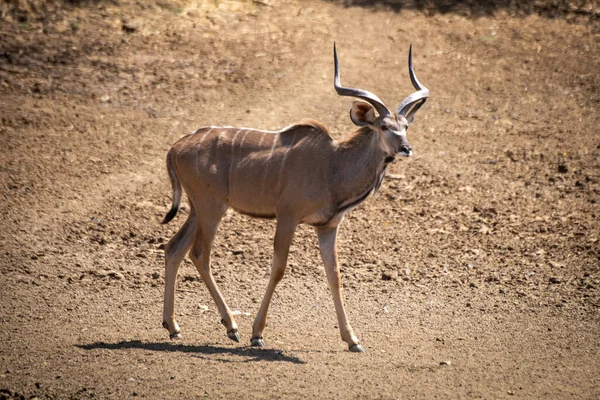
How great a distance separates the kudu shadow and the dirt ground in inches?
1.2

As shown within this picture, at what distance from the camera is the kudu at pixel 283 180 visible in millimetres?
6918

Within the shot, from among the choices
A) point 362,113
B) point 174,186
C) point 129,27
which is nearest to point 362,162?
point 362,113

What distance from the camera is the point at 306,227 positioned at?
32.0 ft

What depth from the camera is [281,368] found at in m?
6.39

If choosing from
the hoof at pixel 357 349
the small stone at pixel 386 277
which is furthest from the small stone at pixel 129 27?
the hoof at pixel 357 349

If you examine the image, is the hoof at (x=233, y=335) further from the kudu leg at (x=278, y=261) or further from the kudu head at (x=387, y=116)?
the kudu head at (x=387, y=116)

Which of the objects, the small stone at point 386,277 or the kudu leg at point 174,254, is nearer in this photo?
the kudu leg at point 174,254

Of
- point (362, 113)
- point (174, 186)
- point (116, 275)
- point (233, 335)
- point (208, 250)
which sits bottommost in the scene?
point (116, 275)

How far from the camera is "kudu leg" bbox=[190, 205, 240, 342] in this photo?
23.1 feet

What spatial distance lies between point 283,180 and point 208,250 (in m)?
0.87

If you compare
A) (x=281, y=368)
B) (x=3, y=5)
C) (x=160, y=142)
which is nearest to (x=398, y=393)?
(x=281, y=368)

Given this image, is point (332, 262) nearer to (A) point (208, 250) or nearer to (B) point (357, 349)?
(B) point (357, 349)

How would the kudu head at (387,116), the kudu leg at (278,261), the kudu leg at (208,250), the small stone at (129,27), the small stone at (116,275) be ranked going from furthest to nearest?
the small stone at (129,27) < the small stone at (116,275) < the kudu leg at (208,250) < the kudu leg at (278,261) < the kudu head at (387,116)

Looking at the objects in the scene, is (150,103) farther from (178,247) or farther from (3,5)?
(178,247)
